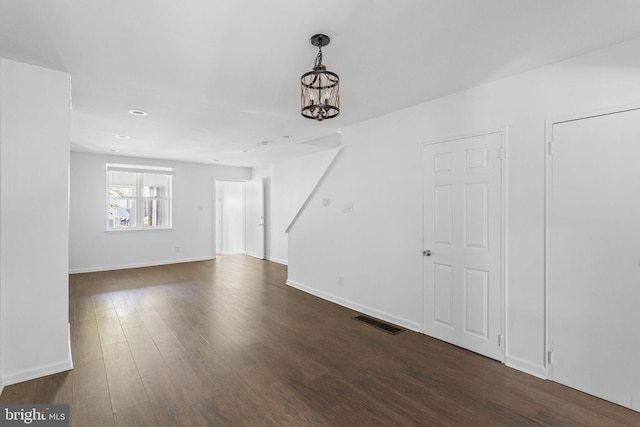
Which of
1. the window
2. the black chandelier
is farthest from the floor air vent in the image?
the window

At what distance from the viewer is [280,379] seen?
2.39 metres

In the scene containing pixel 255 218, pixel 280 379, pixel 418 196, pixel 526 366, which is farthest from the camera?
pixel 255 218

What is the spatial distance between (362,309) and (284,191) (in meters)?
4.14

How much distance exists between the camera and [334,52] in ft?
7.32

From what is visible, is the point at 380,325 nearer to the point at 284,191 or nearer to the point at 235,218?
the point at 284,191

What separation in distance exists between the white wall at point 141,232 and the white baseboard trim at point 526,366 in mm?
6991

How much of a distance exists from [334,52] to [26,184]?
2.68 m

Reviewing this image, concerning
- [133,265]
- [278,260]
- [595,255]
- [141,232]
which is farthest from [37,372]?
[278,260]

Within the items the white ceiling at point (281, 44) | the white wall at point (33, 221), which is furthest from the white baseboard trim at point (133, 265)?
the white wall at point (33, 221)

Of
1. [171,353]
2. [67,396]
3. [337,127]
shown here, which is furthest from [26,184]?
[337,127]

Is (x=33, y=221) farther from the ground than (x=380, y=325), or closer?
farther from the ground

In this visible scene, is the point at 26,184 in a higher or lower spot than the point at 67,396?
higher

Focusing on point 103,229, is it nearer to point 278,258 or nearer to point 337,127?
point 278,258

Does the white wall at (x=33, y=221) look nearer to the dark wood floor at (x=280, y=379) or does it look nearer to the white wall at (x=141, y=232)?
the dark wood floor at (x=280, y=379)
